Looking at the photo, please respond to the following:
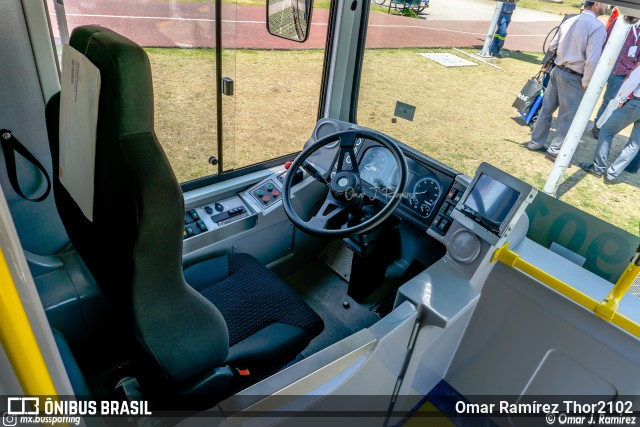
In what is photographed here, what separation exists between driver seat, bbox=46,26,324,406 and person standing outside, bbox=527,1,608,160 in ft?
5.24

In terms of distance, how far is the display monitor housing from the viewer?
1592 mm

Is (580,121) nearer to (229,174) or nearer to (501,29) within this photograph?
(501,29)

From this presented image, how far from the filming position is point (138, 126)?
86 centimetres

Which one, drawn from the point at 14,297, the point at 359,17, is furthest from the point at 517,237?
the point at 14,297

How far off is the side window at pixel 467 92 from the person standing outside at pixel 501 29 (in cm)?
2

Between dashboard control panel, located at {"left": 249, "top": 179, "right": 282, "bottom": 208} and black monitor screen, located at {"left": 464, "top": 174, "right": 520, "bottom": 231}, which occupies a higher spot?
black monitor screen, located at {"left": 464, "top": 174, "right": 520, "bottom": 231}

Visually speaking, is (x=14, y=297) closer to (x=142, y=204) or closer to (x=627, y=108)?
(x=142, y=204)

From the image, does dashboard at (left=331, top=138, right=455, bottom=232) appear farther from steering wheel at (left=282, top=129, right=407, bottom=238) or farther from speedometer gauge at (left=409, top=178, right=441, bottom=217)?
steering wheel at (left=282, top=129, right=407, bottom=238)

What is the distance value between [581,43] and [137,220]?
6.38 ft

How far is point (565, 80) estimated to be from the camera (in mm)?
1972

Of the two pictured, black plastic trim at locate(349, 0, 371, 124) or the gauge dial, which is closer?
the gauge dial

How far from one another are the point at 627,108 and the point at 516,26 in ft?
1.98

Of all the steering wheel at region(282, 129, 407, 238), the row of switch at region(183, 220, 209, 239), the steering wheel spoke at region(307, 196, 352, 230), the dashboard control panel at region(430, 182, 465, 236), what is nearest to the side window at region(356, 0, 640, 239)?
the dashboard control panel at region(430, 182, 465, 236)

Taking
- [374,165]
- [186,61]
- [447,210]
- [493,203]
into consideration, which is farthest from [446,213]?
[186,61]
